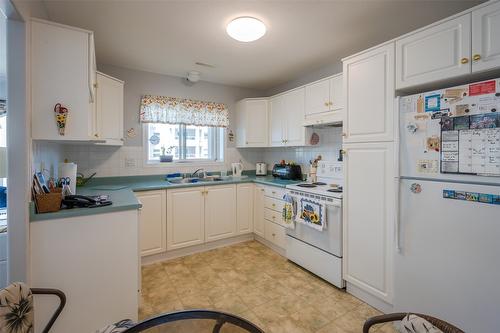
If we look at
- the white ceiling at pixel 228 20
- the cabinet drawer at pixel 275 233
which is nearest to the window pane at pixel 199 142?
the white ceiling at pixel 228 20

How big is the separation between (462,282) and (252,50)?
2.62 metres

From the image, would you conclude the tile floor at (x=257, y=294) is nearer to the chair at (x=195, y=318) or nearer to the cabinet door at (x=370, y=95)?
the chair at (x=195, y=318)

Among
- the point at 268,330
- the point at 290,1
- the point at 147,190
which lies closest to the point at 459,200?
the point at 268,330

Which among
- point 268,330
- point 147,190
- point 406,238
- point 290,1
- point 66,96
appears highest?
point 290,1

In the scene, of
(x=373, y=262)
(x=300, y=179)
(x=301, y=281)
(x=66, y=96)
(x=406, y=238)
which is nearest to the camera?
(x=66, y=96)

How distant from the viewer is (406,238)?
5.64 feet

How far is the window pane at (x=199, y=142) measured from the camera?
3.75 meters

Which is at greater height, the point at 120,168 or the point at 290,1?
the point at 290,1

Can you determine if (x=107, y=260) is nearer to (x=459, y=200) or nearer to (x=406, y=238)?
(x=406, y=238)

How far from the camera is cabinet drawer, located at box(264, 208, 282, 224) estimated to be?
121 inches

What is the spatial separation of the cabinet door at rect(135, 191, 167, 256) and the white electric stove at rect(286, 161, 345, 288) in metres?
1.48

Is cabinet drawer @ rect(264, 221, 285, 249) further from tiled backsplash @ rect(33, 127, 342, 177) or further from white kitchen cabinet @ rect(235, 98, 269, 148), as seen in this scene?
white kitchen cabinet @ rect(235, 98, 269, 148)

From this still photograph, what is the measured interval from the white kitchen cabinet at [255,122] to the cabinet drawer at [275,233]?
49.2 inches

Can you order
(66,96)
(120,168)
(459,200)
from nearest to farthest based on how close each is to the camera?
(459,200) < (66,96) < (120,168)
